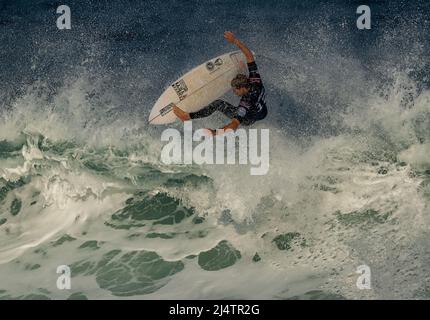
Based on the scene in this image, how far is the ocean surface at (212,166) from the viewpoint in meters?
10.4

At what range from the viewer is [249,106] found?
35.2 feet

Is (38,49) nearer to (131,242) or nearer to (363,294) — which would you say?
(131,242)

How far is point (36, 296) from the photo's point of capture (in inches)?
403

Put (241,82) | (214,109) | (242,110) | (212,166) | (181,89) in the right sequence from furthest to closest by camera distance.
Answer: (212,166), (181,89), (214,109), (241,82), (242,110)

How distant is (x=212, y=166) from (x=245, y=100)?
4.86 feet

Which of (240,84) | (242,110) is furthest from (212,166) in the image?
(240,84)

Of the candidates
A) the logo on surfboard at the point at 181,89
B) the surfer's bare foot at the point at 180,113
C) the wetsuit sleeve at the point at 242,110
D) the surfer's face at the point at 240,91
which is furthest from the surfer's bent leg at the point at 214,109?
the logo on surfboard at the point at 181,89

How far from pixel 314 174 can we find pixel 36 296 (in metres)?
4.49

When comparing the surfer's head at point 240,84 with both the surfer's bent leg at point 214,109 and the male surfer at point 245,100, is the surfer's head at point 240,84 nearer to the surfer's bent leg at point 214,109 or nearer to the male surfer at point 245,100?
the male surfer at point 245,100

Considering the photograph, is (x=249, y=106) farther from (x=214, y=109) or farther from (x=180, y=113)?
(x=180, y=113)

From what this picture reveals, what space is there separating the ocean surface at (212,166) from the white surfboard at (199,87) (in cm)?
60

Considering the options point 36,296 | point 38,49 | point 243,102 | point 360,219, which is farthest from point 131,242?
point 38,49

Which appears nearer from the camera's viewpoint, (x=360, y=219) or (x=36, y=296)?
(x=36, y=296)

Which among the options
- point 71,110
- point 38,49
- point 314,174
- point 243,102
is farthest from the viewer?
point 38,49
